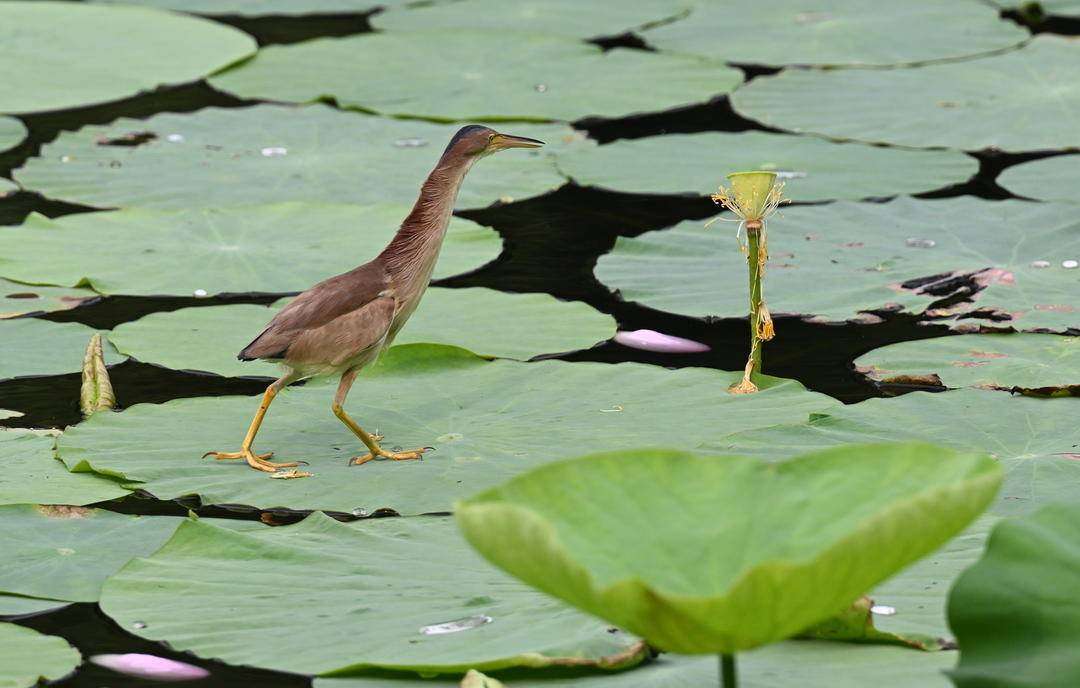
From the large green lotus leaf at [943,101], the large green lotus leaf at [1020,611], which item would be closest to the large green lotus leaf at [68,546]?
the large green lotus leaf at [1020,611]

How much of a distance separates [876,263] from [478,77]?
251cm

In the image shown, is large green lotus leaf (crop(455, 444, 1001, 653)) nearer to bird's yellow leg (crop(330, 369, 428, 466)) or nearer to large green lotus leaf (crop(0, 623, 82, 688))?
large green lotus leaf (crop(0, 623, 82, 688))

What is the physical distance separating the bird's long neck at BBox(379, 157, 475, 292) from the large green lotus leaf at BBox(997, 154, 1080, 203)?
2190 mm

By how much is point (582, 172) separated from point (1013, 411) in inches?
91.1

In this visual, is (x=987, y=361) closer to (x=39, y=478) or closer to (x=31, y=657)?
(x=39, y=478)

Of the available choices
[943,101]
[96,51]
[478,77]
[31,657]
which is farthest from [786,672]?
[96,51]

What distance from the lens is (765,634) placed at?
1.74 m

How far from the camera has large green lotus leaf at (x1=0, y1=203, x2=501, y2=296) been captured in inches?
172

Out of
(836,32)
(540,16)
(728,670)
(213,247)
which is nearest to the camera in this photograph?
(728,670)

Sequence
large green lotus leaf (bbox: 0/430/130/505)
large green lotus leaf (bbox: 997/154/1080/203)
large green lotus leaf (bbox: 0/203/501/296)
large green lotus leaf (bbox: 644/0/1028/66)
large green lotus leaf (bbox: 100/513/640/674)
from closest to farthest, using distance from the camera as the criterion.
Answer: large green lotus leaf (bbox: 100/513/640/674)
large green lotus leaf (bbox: 0/430/130/505)
large green lotus leaf (bbox: 0/203/501/296)
large green lotus leaf (bbox: 997/154/1080/203)
large green lotus leaf (bbox: 644/0/1028/66)

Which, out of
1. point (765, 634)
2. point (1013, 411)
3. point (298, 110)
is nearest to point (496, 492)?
point (765, 634)

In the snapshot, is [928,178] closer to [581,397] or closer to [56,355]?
[581,397]

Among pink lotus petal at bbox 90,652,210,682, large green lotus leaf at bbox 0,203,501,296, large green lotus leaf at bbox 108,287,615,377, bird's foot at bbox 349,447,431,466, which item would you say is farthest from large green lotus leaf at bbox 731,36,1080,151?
pink lotus petal at bbox 90,652,210,682

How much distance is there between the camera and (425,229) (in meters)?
3.43
